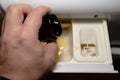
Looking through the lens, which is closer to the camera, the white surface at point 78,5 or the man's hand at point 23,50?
the man's hand at point 23,50

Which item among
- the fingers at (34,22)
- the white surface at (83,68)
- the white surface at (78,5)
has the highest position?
the white surface at (78,5)

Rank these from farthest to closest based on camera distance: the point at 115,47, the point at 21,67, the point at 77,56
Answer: the point at 115,47 → the point at 77,56 → the point at 21,67

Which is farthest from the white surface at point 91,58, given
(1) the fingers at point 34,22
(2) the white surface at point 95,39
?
(1) the fingers at point 34,22

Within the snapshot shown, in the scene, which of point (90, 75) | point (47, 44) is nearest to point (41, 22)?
point (47, 44)

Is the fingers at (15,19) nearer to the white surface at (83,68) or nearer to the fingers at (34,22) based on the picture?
the fingers at (34,22)

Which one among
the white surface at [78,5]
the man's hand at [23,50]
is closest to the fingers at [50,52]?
the man's hand at [23,50]

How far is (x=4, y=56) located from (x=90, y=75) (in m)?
0.20

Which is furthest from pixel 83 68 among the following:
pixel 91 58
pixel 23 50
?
pixel 23 50

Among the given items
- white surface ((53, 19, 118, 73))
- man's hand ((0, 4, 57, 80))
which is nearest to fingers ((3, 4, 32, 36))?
man's hand ((0, 4, 57, 80))

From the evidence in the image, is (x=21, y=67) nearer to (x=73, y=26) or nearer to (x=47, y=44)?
(x=47, y=44)

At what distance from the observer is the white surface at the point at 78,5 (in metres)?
0.52

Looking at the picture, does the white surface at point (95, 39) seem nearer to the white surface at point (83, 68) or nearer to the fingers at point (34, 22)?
the white surface at point (83, 68)

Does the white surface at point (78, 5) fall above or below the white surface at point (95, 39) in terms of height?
above

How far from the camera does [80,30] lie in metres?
0.56
